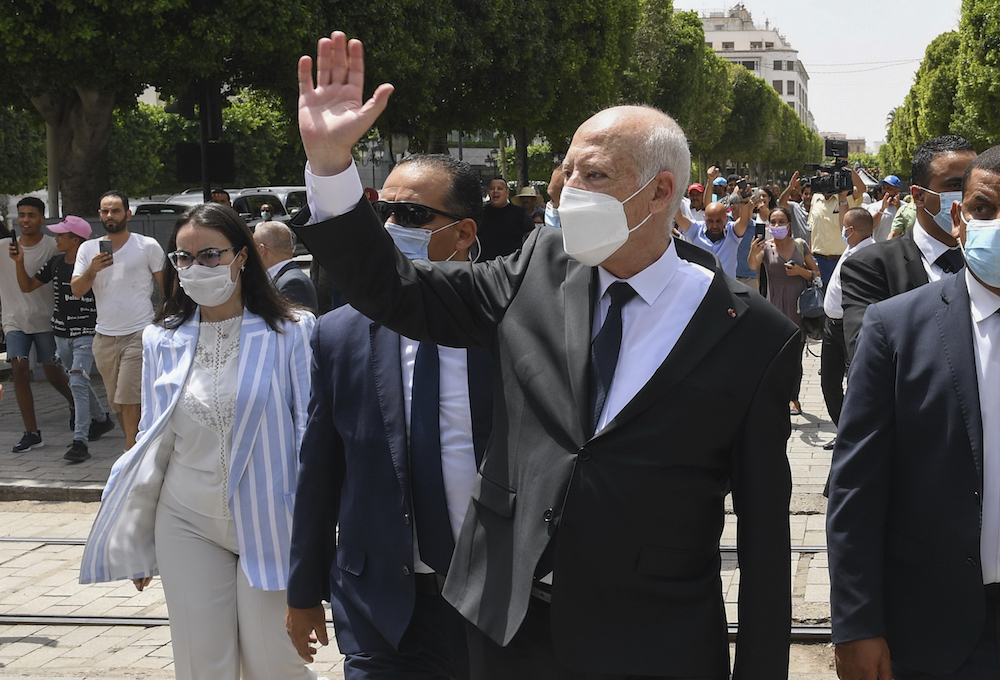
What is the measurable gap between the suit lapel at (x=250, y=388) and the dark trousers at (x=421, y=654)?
101 cm

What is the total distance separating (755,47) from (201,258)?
167m

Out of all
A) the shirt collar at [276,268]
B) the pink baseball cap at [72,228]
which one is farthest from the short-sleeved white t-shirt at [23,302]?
the shirt collar at [276,268]

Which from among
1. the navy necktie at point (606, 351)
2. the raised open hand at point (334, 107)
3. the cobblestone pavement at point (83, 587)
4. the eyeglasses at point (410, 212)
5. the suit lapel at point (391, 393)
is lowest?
the cobblestone pavement at point (83, 587)

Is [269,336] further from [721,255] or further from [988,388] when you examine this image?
[721,255]

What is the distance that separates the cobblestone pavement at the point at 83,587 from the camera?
5.23 metres

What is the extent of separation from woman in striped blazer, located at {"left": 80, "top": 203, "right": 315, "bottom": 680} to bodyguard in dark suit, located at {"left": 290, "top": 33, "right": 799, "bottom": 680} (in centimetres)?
132

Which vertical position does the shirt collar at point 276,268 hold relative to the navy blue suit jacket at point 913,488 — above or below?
above

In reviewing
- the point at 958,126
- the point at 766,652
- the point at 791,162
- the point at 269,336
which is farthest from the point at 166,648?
the point at 791,162

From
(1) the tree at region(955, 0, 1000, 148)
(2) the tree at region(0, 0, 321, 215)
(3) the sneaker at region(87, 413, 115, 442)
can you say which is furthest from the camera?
(1) the tree at region(955, 0, 1000, 148)

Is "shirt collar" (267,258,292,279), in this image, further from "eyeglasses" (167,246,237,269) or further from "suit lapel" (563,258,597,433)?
"suit lapel" (563,258,597,433)

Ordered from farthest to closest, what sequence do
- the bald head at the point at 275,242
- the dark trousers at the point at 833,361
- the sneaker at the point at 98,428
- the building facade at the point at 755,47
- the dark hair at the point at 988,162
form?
the building facade at the point at 755,47
the sneaker at the point at 98,428
the dark trousers at the point at 833,361
the bald head at the point at 275,242
the dark hair at the point at 988,162

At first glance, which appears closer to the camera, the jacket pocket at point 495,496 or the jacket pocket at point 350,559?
the jacket pocket at point 495,496

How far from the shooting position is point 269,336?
4027 mm

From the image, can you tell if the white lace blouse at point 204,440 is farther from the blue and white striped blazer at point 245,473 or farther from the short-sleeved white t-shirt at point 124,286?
the short-sleeved white t-shirt at point 124,286
